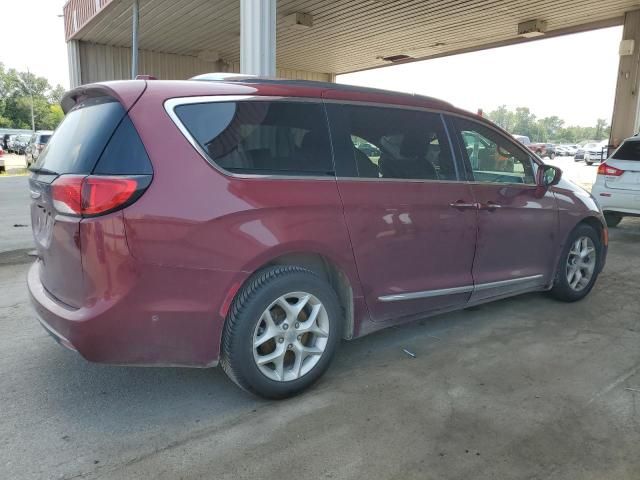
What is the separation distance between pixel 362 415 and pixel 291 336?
0.59 meters

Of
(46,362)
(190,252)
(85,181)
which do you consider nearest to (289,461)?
(190,252)

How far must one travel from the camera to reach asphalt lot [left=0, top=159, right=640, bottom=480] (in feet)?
7.78

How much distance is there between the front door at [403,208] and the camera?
315 centimetres

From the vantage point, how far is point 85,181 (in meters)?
2.44

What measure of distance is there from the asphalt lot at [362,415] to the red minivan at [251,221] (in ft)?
1.01

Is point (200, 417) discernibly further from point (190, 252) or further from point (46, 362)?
point (46, 362)

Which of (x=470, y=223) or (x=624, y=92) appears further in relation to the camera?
(x=624, y=92)

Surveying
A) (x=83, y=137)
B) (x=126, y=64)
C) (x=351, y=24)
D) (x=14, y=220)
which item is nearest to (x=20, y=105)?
(x=126, y=64)

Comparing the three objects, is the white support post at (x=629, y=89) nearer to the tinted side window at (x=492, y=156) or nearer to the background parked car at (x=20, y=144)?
the tinted side window at (x=492, y=156)

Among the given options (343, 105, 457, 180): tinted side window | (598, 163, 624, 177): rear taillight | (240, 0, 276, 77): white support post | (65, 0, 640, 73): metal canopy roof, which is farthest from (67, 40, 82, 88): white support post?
(343, 105, 457, 180): tinted side window

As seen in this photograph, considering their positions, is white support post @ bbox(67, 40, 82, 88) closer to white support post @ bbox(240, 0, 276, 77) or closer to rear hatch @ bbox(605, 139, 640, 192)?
white support post @ bbox(240, 0, 276, 77)

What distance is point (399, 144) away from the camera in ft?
11.4

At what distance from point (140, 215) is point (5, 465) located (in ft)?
4.24

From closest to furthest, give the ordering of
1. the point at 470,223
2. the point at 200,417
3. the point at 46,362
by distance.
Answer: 1. the point at 200,417
2. the point at 46,362
3. the point at 470,223
